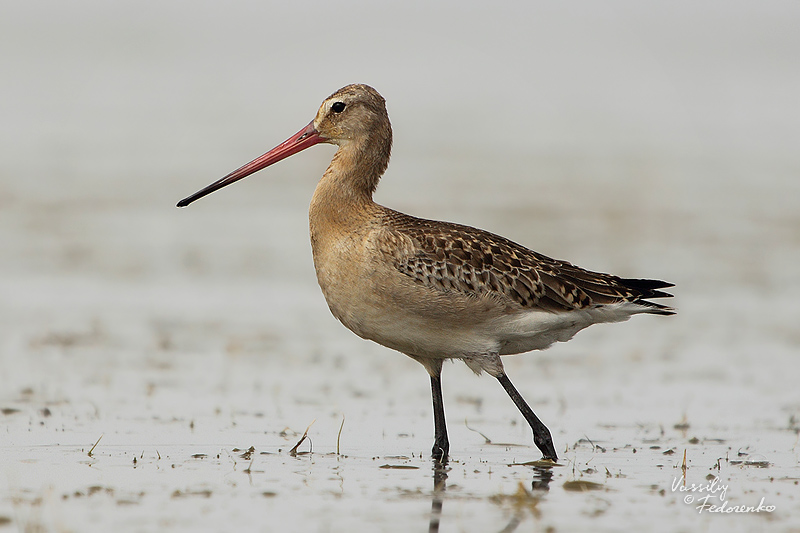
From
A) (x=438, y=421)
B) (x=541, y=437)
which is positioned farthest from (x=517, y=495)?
(x=438, y=421)

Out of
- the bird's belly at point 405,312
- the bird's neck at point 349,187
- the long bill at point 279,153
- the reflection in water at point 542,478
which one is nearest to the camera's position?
the reflection in water at point 542,478

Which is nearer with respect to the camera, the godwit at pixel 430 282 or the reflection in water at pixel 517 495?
the reflection in water at pixel 517 495

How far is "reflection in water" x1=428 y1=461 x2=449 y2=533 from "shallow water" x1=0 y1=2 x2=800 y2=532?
0.03 meters

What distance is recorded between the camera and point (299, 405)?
8633mm

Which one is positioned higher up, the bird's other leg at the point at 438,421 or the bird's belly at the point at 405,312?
the bird's belly at the point at 405,312

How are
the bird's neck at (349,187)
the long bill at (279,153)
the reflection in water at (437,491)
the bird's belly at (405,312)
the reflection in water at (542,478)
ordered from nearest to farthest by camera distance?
the reflection in water at (437,491) < the reflection in water at (542,478) < the bird's belly at (405,312) < the bird's neck at (349,187) < the long bill at (279,153)

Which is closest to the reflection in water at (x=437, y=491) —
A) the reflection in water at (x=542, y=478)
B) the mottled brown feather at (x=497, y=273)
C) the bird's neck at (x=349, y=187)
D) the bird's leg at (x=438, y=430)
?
the bird's leg at (x=438, y=430)

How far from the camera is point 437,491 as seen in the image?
6.16 m

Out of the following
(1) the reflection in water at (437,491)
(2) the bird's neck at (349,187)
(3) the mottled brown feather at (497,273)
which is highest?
(2) the bird's neck at (349,187)

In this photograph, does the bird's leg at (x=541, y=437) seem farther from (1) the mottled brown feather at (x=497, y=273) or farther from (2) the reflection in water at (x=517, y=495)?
(1) the mottled brown feather at (x=497, y=273)

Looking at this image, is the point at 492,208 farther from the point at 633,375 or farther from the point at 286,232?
the point at 633,375

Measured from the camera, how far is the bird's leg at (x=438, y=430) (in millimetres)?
7180

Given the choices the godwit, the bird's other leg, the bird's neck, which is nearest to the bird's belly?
the godwit

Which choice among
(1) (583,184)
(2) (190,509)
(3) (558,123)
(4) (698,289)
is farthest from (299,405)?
(3) (558,123)
